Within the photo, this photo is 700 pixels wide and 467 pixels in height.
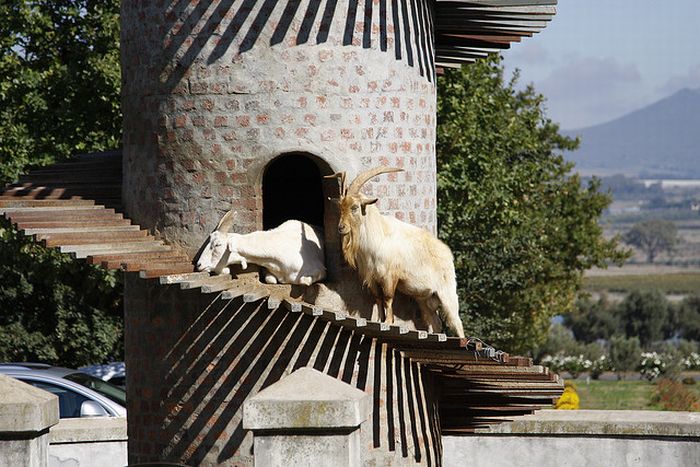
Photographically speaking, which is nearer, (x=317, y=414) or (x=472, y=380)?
(x=317, y=414)

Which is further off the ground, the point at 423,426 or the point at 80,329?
the point at 80,329

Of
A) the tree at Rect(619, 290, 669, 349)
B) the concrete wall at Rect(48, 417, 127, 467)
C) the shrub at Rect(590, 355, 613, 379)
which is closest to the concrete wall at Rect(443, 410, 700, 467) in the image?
the concrete wall at Rect(48, 417, 127, 467)

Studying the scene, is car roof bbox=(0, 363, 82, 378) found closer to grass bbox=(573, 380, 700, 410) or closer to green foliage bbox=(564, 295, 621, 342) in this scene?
grass bbox=(573, 380, 700, 410)

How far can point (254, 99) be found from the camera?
40.5ft

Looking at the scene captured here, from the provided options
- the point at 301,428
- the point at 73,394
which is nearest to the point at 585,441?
the point at 301,428

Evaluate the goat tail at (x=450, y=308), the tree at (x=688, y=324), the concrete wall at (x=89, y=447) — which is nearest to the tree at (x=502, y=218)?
the concrete wall at (x=89, y=447)

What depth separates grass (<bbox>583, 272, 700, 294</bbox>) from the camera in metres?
158

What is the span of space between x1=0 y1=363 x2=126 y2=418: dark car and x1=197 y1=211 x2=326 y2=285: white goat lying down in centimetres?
700

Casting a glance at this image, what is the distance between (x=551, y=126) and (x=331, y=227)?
2732 cm

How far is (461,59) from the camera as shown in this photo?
14.9m

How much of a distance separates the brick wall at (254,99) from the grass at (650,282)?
459 feet

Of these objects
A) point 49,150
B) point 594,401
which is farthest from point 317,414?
point 594,401

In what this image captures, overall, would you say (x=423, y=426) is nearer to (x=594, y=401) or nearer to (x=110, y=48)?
(x=110, y=48)

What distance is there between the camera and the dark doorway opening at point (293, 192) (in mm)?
15305
